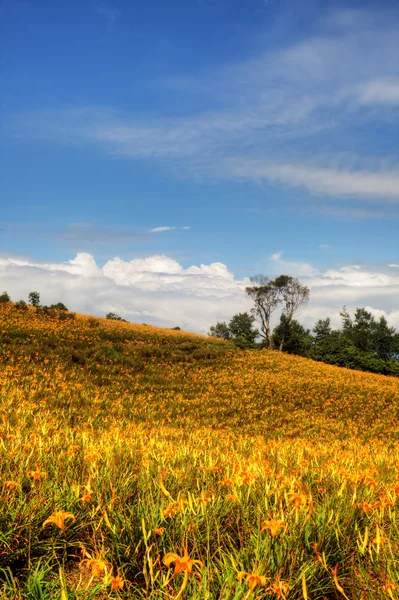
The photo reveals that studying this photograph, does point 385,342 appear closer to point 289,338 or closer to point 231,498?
point 289,338

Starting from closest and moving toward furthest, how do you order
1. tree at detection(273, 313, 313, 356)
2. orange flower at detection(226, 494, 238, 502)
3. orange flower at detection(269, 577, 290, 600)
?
1. orange flower at detection(269, 577, 290, 600)
2. orange flower at detection(226, 494, 238, 502)
3. tree at detection(273, 313, 313, 356)

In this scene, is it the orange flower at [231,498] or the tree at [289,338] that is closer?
the orange flower at [231,498]

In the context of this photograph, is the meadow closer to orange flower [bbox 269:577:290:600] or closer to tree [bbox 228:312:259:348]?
orange flower [bbox 269:577:290:600]

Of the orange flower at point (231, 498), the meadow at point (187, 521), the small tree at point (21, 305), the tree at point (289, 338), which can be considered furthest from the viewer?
the tree at point (289, 338)

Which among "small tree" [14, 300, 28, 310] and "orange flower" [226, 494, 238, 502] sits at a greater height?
"small tree" [14, 300, 28, 310]

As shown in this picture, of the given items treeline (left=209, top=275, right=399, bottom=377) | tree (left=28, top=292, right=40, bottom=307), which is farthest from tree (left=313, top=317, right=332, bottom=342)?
tree (left=28, top=292, right=40, bottom=307)

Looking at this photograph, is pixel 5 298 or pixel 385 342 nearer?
pixel 5 298

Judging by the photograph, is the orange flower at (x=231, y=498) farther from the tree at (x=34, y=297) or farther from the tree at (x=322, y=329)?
the tree at (x=322, y=329)

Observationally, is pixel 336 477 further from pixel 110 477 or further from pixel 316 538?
pixel 110 477

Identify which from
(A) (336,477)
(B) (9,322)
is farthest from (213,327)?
(A) (336,477)

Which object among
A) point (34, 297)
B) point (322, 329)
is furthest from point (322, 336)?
point (34, 297)

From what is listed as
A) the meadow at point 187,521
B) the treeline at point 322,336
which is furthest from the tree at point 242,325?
the meadow at point 187,521

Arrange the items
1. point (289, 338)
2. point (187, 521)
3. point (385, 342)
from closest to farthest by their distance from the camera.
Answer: point (187, 521)
point (289, 338)
point (385, 342)

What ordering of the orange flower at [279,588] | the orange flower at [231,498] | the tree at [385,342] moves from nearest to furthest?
the orange flower at [279,588]
the orange flower at [231,498]
the tree at [385,342]
